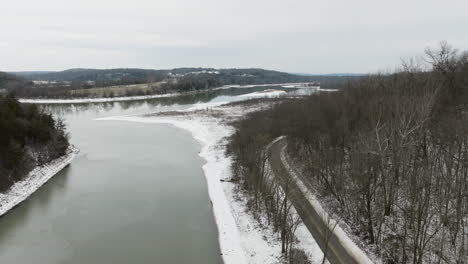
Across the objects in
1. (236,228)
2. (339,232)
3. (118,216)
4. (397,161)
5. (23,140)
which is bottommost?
(118,216)

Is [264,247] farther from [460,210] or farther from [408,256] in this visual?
[460,210]

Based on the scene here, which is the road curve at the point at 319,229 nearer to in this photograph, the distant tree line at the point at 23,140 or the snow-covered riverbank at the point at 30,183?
the snow-covered riverbank at the point at 30,183

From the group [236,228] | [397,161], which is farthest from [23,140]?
[397,161]

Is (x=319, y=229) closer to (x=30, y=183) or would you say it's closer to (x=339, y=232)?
(x=339, y=232)

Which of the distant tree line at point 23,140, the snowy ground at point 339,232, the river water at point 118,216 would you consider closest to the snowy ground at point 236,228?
the river water at point 118,216

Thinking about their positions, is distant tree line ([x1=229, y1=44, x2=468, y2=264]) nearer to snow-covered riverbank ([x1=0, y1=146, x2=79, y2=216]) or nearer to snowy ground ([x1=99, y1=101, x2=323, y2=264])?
snowy ground ([x1=99, y1=101, x2=323, y2=264])

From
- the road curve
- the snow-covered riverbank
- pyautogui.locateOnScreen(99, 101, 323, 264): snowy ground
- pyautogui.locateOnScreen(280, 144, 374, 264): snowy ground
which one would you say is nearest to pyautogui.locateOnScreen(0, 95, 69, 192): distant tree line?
the snow-covered riverbank
